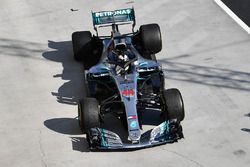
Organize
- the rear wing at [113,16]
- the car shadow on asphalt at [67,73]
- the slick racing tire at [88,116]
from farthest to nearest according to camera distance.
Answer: the rear wing at [113,16]
the car shadow on asphalt at [67,73]
the slick racing tire at [88,116]

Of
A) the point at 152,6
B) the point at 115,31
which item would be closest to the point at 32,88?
the point at 115,31

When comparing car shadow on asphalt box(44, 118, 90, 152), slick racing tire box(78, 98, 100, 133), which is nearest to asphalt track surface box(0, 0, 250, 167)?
car shadow on asphalt box(44, 118, 90, 152)

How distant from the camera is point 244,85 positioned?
46.4 ft

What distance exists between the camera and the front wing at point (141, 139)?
38.3ft

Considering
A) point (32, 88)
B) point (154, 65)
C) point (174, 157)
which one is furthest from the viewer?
point (32, 88)

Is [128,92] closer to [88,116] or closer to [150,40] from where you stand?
[88,116]

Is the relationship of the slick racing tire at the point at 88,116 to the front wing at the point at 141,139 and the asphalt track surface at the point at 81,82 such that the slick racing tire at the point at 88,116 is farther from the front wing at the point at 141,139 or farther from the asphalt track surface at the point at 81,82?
the asphalt track surface at the point at 81,82

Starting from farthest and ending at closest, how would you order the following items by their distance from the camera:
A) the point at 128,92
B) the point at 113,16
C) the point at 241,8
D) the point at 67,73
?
the point at 241,8
the point at 113,16
the point at 67,73
the point at 128,92

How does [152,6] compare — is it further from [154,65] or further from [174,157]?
[174,157]

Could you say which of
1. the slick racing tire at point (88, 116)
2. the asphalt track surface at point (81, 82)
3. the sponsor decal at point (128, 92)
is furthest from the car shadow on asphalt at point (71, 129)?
the sponsor decal at point (128, 92)

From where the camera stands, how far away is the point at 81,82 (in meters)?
14.8

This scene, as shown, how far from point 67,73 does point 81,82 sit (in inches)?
26.6

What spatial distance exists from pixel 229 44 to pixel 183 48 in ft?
3.71

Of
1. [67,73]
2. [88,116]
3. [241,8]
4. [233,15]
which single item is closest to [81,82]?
[67,73]
